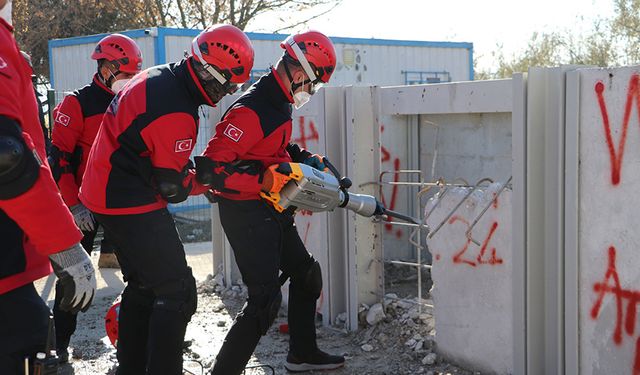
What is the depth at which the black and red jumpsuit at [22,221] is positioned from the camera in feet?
8.43

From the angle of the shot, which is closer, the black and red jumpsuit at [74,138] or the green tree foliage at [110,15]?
the black and red jumpsuit at [74,138]

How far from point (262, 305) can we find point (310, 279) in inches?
23.8

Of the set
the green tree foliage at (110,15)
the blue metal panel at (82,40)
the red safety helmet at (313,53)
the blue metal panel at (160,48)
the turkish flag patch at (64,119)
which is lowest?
the turkish flag patch at (64,119)

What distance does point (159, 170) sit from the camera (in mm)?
3844

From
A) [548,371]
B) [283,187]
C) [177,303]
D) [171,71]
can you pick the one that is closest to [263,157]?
[283,187]

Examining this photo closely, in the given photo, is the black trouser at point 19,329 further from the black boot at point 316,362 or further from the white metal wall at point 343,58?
the white metal wall at point 343,58

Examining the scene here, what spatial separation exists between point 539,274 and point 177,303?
1.91 meters

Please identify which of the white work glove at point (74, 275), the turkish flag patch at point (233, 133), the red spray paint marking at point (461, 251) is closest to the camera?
the white work glove at point (74, 275)

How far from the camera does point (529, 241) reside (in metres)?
4.12

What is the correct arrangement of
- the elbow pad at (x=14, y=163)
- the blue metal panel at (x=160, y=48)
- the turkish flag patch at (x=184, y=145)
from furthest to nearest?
1. the blue metal panel at (x=160, y=48)
2. the turkish flag patch at (x=184, y=145)
3. the elbow pad at (x=14, y=163)

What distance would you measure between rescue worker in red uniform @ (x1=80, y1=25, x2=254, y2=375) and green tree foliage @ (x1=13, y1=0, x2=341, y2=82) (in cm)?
1508

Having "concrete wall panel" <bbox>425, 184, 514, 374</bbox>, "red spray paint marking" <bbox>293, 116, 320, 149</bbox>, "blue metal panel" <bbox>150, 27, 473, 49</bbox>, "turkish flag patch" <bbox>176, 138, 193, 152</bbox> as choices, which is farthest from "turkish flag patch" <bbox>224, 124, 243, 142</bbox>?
"blue metal panel" <bbox>150, 27, 473, 49</bbox>

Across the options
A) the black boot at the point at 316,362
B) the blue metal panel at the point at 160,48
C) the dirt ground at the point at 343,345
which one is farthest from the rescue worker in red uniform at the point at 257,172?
the blue metal panel at the point at 160,48

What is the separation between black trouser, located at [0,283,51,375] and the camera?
8.61 ft
